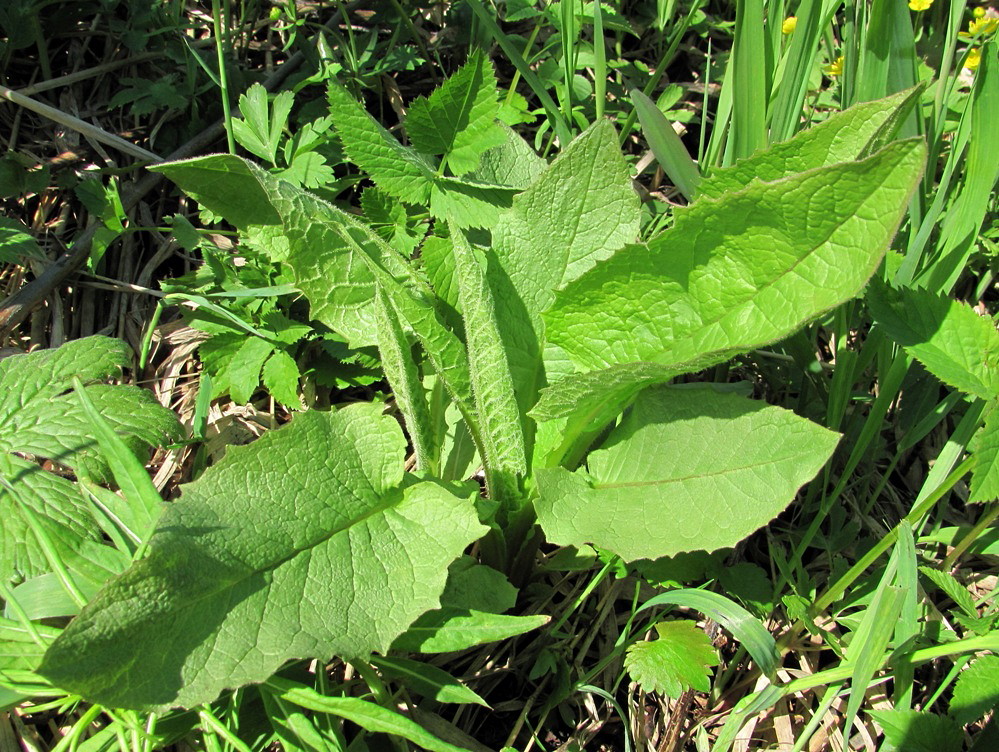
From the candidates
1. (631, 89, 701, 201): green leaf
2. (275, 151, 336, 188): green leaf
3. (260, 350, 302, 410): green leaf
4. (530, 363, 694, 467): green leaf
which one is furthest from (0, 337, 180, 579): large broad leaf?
(631, 89, 701, 201): green leaf

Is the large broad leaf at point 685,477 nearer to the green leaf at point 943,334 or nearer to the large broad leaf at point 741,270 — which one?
the large broad leaf at point 741,270

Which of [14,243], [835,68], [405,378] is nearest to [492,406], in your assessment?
[405,378]

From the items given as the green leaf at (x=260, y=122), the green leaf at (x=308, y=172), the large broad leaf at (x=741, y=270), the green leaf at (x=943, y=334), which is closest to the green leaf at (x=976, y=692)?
the green leaf at (x=943, y=334)

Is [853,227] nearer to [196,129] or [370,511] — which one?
[370,511]

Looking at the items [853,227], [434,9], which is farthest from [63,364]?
[434,9]

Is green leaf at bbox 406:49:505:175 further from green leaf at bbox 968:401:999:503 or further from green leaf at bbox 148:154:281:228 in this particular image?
green leaf at bbox 968:401:999:503

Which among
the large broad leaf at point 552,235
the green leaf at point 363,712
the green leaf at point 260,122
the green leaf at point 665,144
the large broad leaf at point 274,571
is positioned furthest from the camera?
the green leaf at point 260,122
